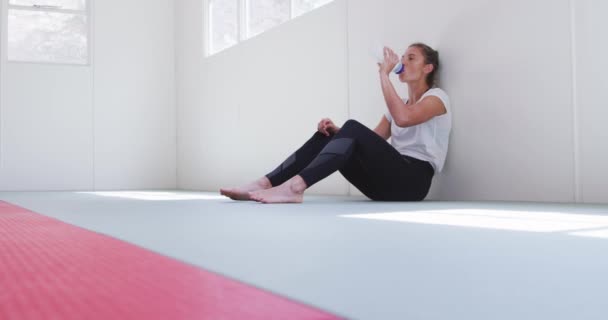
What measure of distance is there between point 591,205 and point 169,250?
211cm


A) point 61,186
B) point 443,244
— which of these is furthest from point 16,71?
point 443,244

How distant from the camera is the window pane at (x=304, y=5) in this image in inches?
207

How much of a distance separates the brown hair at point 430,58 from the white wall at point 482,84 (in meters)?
0.09

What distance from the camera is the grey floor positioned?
971mm

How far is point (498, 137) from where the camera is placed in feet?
11.7

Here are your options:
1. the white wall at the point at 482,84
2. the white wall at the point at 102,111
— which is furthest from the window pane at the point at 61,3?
the white wall at the point at 482,84

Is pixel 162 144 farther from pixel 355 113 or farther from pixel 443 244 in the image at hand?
pixel 443 244

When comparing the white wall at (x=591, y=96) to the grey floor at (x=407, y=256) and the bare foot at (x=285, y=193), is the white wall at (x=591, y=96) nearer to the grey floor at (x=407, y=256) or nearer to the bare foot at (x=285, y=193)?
the grey floor at (x=407, y=256)

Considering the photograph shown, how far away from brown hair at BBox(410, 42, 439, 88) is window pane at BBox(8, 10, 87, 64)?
506 cm

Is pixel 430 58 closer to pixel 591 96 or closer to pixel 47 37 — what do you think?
pixel 591 96

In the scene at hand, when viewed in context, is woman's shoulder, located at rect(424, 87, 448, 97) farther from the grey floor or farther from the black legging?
the grey floor

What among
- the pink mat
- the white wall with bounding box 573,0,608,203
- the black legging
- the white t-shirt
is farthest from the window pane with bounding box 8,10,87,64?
the pink mat

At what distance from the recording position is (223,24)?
6.86 meters

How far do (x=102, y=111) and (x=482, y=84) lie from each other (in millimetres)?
5269
